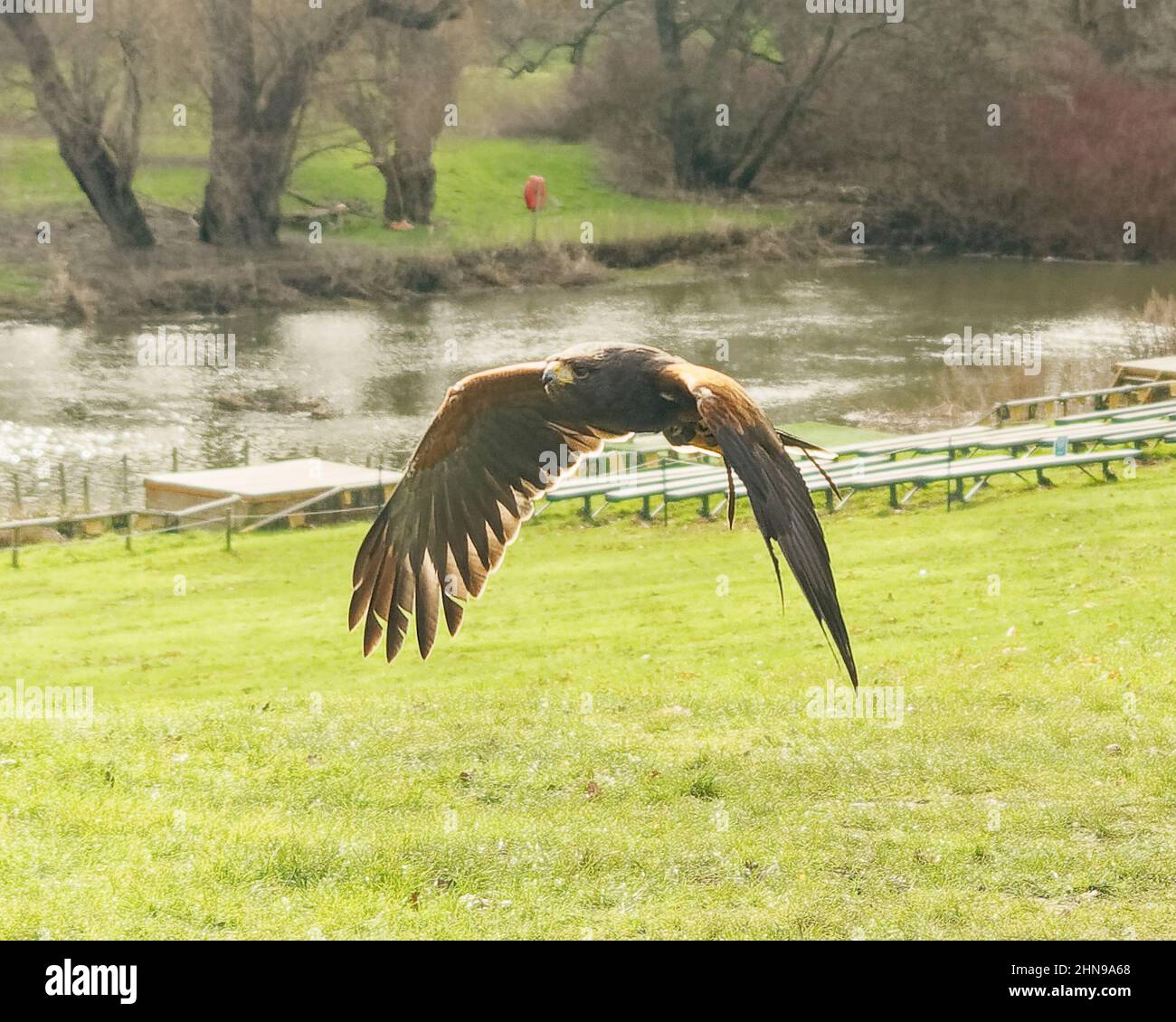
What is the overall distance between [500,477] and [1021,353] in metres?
29.5

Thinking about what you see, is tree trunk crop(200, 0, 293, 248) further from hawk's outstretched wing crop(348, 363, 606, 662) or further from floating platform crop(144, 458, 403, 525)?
hawk's outstretched wing crop(348, 363, 606, 662)

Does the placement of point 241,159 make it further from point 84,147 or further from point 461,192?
point 461,192

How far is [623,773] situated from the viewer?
388 inches

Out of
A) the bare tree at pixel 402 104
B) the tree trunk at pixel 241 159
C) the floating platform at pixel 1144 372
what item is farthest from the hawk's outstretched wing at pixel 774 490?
the bare tree at pixel 402 104

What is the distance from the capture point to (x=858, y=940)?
722cm

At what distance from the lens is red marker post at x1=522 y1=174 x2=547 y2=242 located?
4612 centimetres

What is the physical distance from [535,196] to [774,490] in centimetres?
4173

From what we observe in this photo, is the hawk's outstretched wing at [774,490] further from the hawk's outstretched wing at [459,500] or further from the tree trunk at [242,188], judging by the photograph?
the tree trunk at [242,188]

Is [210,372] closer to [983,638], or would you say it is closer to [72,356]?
[72,356]

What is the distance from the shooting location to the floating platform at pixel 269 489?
23812mm

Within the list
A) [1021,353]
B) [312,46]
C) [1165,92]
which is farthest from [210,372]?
[1165,92]

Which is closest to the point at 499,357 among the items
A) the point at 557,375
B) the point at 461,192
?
the point at 461,192

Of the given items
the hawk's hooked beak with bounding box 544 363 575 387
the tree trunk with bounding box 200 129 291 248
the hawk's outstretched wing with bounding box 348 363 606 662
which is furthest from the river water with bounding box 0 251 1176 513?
the hawk's hooked beak with bounding box 544 363 575 387

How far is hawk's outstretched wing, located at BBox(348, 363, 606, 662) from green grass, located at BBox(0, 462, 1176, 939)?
131 cm
